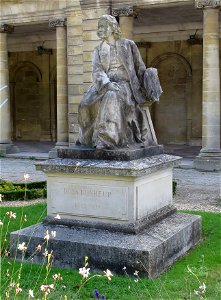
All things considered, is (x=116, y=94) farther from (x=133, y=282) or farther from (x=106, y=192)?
(x=133, y=282)

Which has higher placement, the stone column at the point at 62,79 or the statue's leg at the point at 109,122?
the stone column at the point at 62,79

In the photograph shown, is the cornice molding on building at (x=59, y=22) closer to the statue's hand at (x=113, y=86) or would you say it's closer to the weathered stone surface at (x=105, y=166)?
the statue's hand at (x=113, y=86)

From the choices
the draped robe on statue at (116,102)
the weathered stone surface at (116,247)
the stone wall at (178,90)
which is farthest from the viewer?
the stone wall at (178,90)

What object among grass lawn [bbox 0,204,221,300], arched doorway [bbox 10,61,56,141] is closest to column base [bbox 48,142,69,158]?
arched doorway [bbox 10,61,56,141]

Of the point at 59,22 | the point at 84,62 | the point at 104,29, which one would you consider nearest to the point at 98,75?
the point at 104,29

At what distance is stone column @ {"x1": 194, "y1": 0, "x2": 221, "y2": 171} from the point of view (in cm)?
1627

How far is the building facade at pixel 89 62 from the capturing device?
1664cm

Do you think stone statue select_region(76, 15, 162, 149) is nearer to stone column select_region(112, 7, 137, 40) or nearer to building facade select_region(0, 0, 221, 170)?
building facade select_region(0, 0, 221, 170)

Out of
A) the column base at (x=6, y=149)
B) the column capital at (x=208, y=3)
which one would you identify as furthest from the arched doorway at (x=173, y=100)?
the column capital at (x=208, y=3)

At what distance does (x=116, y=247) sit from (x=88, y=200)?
885 mm

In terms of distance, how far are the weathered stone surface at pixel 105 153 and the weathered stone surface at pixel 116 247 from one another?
0.93m

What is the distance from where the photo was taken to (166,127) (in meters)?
25.8

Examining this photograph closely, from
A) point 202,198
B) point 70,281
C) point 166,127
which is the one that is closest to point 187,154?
point 166,127

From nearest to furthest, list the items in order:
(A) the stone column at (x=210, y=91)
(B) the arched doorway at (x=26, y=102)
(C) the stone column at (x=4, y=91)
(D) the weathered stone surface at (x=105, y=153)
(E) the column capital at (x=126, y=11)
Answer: (D) the weathered stone surface at (x=105, y=153)
(A) the stone column at (x=210, y=91)
(E) the column capital at (x=126, y=11)
(C) the stone column at (x=4, y=91)
(B) the arched doorway at (x=26, y=102)
